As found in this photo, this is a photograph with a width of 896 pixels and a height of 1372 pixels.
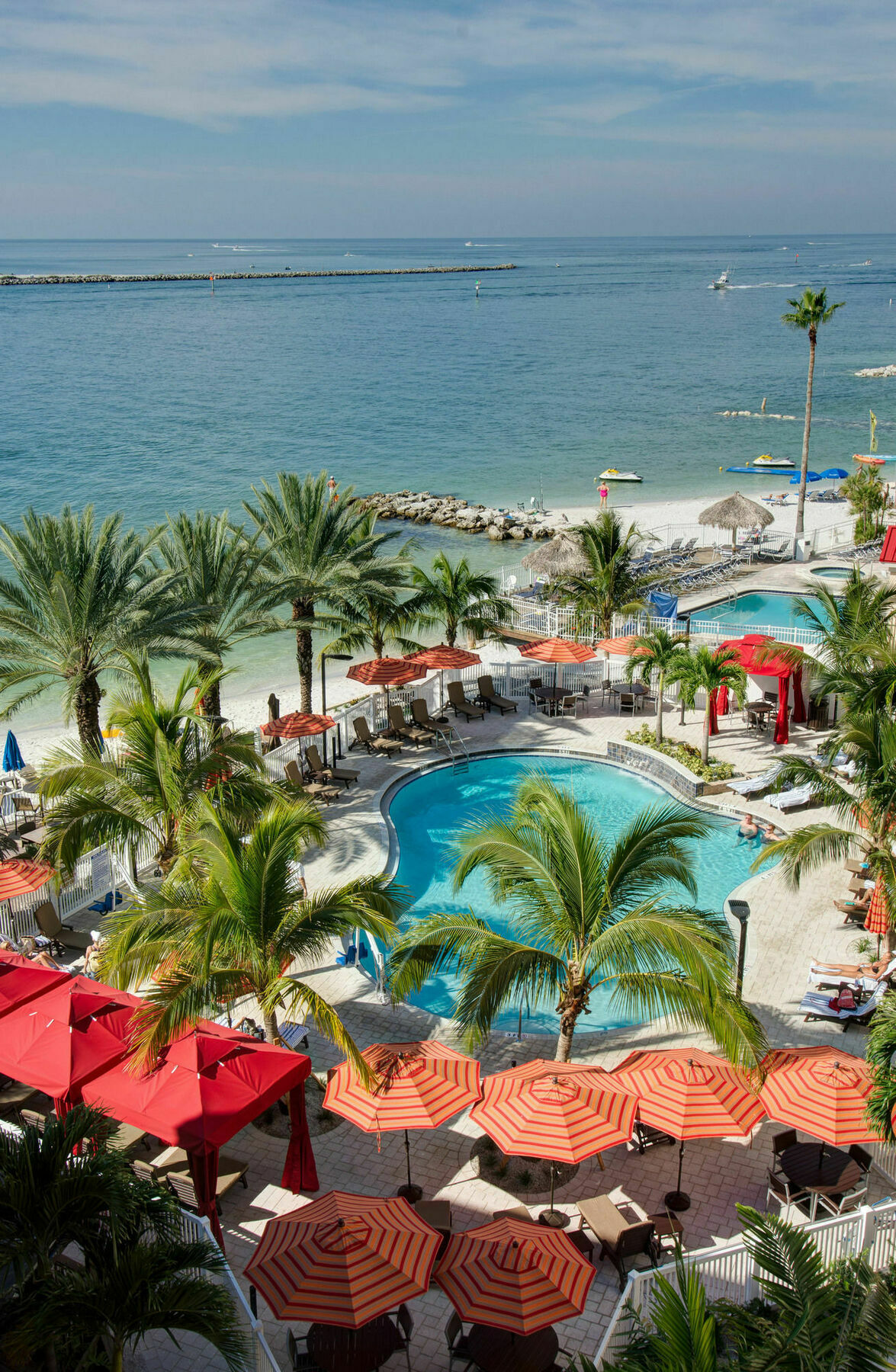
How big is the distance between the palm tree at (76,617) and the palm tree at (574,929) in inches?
297

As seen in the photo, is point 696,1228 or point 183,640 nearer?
point 696,1228

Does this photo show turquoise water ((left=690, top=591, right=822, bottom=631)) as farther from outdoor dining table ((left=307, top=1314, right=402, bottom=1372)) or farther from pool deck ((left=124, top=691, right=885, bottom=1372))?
outdoor dining table ((left=307, top=1314, right=402, bottom=1372))

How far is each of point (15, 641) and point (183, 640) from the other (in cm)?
248

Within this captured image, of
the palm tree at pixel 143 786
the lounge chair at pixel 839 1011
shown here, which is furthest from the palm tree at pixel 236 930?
the lounge chair at pixel 839 1011

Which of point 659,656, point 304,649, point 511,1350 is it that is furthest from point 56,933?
point 659,656

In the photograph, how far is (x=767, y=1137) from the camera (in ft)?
34.8

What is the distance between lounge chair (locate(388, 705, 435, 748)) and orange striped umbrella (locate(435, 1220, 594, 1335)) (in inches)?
513

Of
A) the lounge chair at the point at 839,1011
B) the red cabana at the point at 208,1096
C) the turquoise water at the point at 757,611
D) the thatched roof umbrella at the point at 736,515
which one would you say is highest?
the thatched roof umbrella at the point at 736,515

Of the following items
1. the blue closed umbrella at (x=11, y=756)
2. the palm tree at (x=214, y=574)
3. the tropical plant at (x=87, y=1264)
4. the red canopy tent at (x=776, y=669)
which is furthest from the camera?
the blue closed umbrella at (x=11, y=756)

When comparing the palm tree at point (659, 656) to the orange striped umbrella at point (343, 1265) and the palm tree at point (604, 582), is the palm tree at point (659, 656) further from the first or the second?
the orange striped umbrella at point (343, 1265)

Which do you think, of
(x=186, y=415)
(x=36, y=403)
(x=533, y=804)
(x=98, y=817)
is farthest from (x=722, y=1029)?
(x=36, y=403)

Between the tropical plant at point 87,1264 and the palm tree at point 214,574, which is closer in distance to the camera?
the tropical plant at point 87,1264

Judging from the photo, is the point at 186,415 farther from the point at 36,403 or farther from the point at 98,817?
the point at 98,817

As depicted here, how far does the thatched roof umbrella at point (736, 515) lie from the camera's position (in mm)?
31500
